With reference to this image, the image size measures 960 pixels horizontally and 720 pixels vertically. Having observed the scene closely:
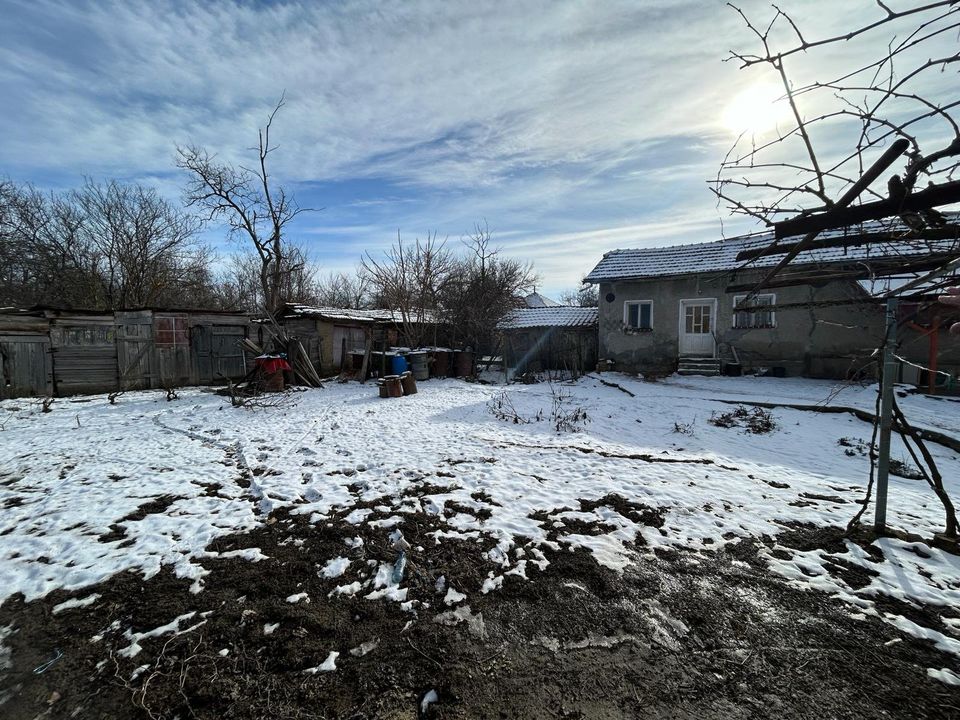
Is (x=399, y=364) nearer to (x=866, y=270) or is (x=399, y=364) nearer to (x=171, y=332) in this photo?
(x=171, y=332)

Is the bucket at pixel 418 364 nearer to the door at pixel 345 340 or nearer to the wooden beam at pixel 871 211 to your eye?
the door at pixel 345 340

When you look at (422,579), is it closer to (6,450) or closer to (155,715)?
(155,715)

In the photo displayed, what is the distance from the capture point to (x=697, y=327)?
14766 millimetres

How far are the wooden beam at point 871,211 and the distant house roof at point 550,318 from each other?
51.9 feet

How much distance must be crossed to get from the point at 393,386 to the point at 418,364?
112 inches

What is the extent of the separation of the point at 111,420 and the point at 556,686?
407 inches

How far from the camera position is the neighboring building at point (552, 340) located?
57.2 feet

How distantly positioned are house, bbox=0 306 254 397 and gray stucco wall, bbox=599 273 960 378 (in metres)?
13.7

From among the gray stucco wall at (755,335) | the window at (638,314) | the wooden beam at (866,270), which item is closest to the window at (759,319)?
the gray stucco wall at (755,335)

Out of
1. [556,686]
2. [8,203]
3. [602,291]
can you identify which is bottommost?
[556,686]

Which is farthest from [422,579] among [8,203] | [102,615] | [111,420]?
[8,203]

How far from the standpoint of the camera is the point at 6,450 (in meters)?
6.40

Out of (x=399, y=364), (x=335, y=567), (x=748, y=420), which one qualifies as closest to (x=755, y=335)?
(x=748, y=420)

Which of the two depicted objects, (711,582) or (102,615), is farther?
(711,582)
